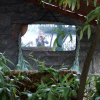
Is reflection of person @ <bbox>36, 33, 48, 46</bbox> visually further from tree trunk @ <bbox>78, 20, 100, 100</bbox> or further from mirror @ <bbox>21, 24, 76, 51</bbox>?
tree trunk @ <bbox>78, 20, 100, 100</bbox>

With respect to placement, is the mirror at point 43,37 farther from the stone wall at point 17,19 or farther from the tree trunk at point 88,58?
the tree trunk at point 88,58

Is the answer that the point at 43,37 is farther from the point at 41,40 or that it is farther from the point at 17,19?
the point at 17,19

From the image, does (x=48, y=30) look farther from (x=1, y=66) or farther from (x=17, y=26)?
(x=1, y=66)

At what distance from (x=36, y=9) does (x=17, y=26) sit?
1.58 ft

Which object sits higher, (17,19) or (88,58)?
(17,19)

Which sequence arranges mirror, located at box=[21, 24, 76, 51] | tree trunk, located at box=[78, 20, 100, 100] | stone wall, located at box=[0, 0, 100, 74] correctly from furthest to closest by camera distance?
mirror, located at box=[21, 24, 76, 51]
stone wall, located at box=[0, 0, 100, 74]
tree trunk, located at box=[78, 20, 100, 100]

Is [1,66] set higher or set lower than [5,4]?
lower

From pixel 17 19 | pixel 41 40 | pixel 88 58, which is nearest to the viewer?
pixel 88 58

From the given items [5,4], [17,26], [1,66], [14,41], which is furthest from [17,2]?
[1,66]

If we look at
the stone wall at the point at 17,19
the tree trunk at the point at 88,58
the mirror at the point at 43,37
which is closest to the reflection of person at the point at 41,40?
the mirror at the point at 43,37

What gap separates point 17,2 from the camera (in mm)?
2953

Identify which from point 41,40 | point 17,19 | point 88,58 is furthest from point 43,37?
point 88,58

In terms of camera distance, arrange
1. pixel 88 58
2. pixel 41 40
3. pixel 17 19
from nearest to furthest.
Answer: pixel 88 58
pixel 17 19
pixel 41 40

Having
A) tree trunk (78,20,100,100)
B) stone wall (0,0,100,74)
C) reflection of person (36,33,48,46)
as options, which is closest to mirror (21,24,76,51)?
reflection of person (36,33,48,46)
